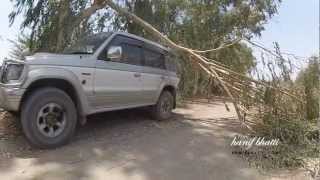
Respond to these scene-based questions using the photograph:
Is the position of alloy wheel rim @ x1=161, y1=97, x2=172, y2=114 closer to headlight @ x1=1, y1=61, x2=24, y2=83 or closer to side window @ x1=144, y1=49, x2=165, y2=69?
side window @ x1=144, y1=49, x2=165, y2=69

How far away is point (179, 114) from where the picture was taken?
34.9 feet

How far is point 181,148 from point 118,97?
1.63m

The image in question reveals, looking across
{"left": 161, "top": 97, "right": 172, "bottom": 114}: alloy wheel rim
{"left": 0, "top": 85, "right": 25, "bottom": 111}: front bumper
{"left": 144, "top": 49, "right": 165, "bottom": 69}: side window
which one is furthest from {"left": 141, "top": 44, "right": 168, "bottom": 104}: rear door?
{"left": 0, "top": 85, "right": 25, "bottom": 111}: front bumper

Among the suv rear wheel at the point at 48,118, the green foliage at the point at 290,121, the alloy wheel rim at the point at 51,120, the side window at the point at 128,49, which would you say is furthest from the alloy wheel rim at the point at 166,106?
the alloy wheel rim at the point at 51,120

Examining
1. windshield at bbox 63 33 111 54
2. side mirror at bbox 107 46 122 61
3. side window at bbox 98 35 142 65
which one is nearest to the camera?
windshield at bbox 63 33 111 54

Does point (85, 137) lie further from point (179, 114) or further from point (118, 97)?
point (179, 114)

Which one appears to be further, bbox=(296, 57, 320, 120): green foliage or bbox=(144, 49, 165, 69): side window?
bbox=(144, 49, 165, 69): side window

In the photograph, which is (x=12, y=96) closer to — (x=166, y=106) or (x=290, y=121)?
(x=166, y=106)

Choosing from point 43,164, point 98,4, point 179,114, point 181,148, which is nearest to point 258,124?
point 181,148

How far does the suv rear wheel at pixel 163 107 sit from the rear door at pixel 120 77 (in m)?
0.86

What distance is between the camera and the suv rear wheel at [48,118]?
20.2 feet

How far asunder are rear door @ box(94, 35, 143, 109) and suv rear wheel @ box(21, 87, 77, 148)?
731 millimetres

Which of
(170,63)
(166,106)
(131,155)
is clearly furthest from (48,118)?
(170,63)

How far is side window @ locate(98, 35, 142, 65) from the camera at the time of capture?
7.70 meters
